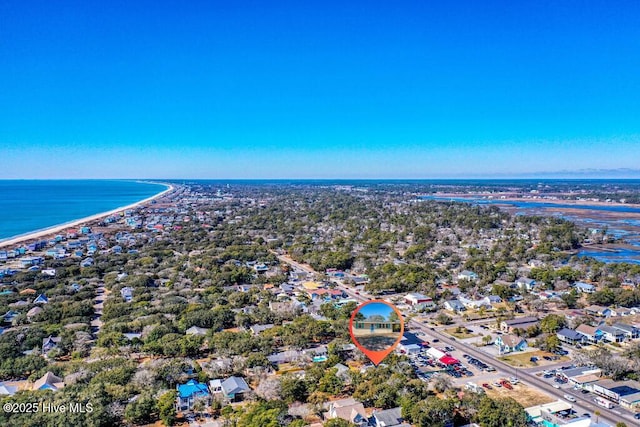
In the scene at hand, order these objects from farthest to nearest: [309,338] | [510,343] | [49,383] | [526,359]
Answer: [309,338] < [510,343] < [526,359] < [49,383]

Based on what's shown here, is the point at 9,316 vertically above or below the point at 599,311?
below

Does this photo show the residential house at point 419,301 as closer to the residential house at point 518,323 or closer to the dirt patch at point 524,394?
the residential house at point 518,323

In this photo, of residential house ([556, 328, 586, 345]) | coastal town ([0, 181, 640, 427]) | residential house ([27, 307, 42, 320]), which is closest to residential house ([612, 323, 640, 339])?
coastal town ([0, 181, 640, 427])

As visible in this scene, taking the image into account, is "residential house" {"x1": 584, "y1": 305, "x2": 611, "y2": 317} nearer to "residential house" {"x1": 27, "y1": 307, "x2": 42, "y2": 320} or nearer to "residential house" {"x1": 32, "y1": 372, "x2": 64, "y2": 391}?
"residential house" {"x1": 32, "y1": 372, "x2": 64, "y2": 391}

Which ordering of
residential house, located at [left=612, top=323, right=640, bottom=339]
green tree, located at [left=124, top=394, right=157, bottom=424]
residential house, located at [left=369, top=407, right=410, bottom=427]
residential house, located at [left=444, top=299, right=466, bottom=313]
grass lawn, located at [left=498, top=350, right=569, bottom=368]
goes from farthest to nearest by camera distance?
residential house, located at [left=444, top=299, right=466, bottom=313] → residential house, located at [left=612, top=323, right=640, bottom=339] → grass lawn, located at [left=498, top=350, right=569, bottom=368] → green tree, located at [left=124, top=394, right=157, bottom=424] → residential house, located at [left=369, top=407, right=410, bottom=427]

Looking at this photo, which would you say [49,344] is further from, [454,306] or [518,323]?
[518,323]

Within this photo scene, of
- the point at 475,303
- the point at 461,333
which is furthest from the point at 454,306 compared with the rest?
the point at 461,333
